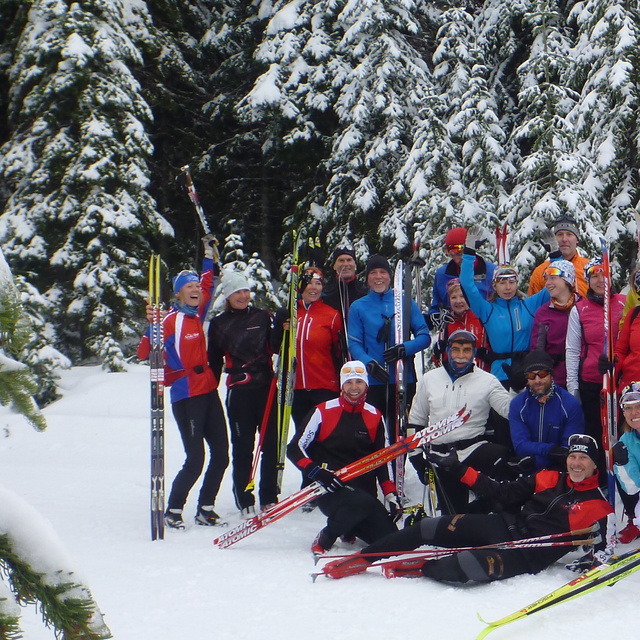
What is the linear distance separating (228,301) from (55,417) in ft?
17.0

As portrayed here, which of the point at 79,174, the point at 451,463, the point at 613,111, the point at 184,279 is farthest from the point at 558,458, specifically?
the point at 79,174

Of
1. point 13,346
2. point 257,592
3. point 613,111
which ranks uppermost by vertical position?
point 613,111

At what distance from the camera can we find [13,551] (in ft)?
5.70

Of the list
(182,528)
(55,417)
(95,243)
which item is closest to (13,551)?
(182,528)

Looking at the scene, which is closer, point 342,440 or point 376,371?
point 342,440

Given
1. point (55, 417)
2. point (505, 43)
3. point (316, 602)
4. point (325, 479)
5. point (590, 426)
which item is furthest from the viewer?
point (505, 43)

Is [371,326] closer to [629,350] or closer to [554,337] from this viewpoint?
[554,337]

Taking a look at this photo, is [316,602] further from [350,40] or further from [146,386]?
[350,40]

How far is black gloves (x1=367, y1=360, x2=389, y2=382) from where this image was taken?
5762 mm

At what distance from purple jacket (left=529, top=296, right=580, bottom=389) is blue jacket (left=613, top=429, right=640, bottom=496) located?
99 centimetres

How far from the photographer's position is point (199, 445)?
232 inches

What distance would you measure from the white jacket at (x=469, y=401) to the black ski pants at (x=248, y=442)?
1.39 m

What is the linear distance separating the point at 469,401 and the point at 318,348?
1361 mm

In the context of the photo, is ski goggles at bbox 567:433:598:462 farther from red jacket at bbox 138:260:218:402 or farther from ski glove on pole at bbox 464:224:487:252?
red jacket at bbox 138:260:218:402
